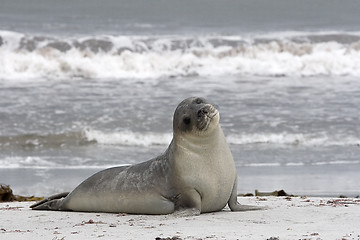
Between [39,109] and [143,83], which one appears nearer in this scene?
[39,109]

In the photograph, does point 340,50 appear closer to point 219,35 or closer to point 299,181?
point 219,35

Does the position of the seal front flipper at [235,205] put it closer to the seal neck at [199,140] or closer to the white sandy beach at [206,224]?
the white sandy beach at [206,224]

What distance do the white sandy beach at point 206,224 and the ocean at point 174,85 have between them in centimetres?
264

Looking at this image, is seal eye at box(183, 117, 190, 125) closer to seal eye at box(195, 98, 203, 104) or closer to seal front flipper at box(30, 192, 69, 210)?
seal eye at box(195, 98, 203, 104)

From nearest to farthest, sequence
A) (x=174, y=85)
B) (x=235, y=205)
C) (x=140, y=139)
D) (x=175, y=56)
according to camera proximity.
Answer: (x=235, y=205) → (x=140, y=139) → (x=174, y=85) → (x=175, y=56)

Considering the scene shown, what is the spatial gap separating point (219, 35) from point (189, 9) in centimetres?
754

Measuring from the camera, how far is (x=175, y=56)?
906 inches

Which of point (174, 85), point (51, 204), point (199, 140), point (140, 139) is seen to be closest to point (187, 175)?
point (199, 140)

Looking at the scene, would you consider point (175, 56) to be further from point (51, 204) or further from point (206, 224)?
point (206, 224)

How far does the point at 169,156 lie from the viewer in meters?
6.46

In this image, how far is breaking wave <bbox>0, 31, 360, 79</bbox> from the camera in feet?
70.1

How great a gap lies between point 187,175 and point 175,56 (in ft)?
55.2

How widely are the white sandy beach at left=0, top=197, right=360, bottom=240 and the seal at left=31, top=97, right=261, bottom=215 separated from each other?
12 centimetres

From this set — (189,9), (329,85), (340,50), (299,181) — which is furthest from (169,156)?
(189,9)
